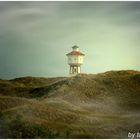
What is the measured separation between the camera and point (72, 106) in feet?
23.0

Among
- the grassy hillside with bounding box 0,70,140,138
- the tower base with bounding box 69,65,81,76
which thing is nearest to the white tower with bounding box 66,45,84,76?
the tower base with bounding box 69,65,81,76

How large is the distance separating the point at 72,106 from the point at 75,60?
2.36ft

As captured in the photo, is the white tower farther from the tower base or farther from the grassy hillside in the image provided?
the grassy hillside

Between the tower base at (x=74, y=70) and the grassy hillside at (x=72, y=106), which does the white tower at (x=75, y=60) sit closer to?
the tower base at (x=74, y=70)

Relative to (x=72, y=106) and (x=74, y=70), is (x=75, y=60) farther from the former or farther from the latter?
(x=72, y=106)

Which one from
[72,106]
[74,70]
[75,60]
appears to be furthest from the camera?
[74,70]

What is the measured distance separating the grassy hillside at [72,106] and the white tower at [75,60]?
0.37 ft

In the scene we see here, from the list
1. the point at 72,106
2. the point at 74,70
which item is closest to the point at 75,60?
the point at 74,70

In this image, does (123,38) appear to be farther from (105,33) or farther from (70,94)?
(70,94)

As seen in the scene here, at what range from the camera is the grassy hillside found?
6.52 metres

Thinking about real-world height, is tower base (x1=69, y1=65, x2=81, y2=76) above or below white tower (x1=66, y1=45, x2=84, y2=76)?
below

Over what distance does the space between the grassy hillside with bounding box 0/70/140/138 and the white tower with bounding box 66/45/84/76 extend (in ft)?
0.37

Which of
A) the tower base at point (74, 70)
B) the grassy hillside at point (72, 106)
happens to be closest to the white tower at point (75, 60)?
the tower base at point (74, 70)

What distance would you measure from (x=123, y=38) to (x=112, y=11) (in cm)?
47
